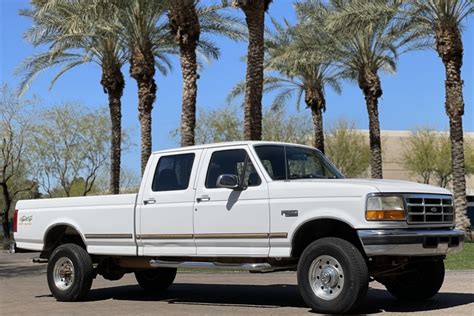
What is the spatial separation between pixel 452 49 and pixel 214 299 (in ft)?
59.8

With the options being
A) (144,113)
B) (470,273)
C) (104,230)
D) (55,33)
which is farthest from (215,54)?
(104,230)

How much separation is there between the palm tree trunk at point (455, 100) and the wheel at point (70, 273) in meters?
18.4

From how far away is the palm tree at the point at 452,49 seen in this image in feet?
84.0

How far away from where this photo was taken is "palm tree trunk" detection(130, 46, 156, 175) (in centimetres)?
2641

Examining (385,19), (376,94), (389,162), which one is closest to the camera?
(385,19)

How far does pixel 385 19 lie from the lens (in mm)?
26484

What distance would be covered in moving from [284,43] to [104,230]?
2372 cm

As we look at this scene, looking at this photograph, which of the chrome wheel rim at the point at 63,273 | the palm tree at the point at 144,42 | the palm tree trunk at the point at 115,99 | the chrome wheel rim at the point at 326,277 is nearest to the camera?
the chrome wheel rim at the point at 326,277

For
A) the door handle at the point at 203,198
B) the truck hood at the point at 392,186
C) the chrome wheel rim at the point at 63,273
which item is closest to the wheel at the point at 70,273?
the chrome wheel rim at the point at 63,273

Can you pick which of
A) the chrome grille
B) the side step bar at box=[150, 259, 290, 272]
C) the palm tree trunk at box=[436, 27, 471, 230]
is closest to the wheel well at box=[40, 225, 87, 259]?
the side step bar at box=[150, 259, 290, 272]

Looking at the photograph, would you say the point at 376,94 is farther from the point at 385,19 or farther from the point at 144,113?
the point at 144,113

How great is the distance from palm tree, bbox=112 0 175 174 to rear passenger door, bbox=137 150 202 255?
15.0 metres

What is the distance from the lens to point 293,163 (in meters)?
10.2

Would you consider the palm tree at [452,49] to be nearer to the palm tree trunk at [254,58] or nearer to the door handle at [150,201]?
the palm tree trunk at [254,58]
